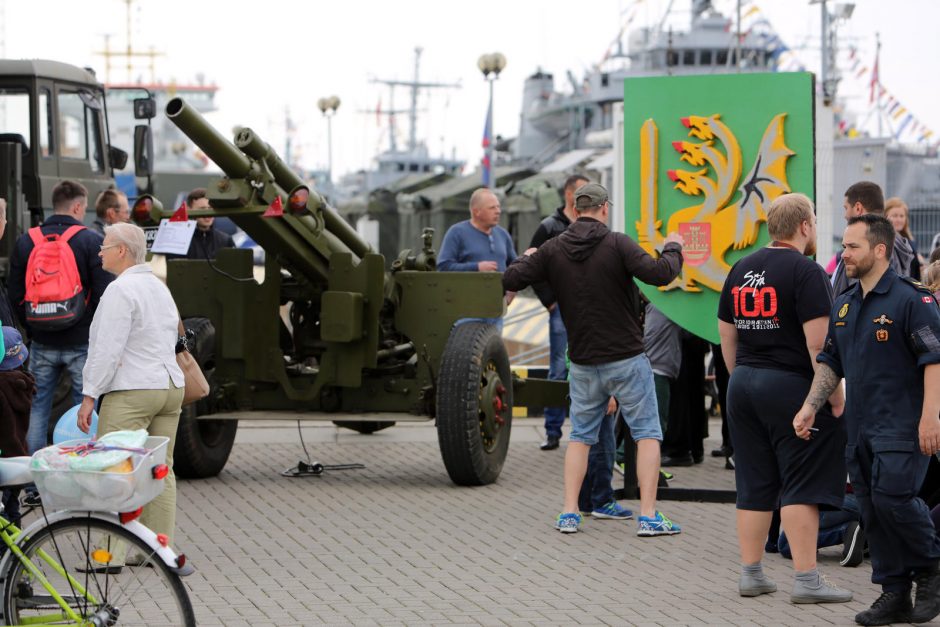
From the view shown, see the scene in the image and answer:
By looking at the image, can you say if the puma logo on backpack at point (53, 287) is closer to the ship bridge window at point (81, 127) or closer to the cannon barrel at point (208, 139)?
the cannon barrel at point (208, 139)

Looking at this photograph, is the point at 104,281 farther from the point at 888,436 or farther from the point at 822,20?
the point at 822,20

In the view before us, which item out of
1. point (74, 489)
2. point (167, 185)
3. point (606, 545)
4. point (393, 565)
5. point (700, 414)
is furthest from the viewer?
point (167, 185)

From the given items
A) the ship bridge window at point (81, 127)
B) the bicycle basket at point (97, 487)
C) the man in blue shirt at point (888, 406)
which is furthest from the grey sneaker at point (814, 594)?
the ship bridge window at point (81, 127)

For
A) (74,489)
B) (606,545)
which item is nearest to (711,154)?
(606,545)

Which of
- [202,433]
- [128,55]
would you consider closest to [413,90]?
[128,55]

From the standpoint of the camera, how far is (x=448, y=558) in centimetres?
758

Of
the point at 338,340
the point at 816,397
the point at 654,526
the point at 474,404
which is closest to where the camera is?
the point at 816,397

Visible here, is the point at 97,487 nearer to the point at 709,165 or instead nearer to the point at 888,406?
the point at 888,406

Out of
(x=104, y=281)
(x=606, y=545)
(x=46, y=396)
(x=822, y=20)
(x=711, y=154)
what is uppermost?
(x=822, y=20)

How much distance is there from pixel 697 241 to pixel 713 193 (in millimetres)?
295

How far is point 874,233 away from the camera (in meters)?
6.29

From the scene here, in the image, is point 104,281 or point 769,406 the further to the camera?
point 104,281

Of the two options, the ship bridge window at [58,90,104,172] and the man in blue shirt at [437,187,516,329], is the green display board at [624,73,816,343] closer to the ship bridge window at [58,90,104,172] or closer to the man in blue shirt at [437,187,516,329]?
the man in blue shirt at [437,187,516,329]

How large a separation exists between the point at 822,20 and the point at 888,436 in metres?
25.6
